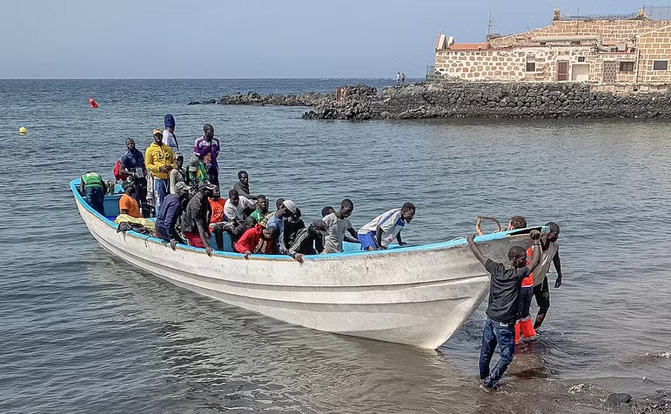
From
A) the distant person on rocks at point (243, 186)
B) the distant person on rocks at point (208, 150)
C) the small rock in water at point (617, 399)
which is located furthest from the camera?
the distant person on rocks at point (208, 150)

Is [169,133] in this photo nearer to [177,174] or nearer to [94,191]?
[177,174]

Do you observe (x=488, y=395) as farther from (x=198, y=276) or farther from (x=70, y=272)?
(x=70, y=272)

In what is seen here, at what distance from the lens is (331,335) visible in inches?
394

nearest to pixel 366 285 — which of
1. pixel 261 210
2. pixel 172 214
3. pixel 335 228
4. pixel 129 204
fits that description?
pixel 335 228

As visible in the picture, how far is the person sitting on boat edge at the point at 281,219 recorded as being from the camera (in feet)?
32.8

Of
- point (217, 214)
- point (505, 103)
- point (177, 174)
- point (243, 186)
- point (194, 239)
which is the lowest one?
point (194, 239)

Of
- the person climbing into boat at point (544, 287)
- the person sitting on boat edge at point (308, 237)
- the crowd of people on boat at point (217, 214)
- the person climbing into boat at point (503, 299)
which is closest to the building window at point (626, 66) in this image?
the crowd of people on boat at point (217, 214)

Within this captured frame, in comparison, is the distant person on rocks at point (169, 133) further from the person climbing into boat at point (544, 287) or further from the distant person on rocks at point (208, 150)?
the person climbing into boat at point (544, 287)

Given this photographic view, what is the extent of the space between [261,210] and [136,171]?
4.27m

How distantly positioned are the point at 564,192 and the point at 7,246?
15090mm

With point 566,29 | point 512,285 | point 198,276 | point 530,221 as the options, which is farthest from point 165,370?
point 566,29

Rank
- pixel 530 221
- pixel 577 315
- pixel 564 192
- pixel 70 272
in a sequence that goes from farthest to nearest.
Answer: pixel 564 192 < pixel 530 221 < pixel 70 272 < pixel 577 315

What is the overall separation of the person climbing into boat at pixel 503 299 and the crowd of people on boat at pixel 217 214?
7.05 feet

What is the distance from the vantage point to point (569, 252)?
14328 millimetres
